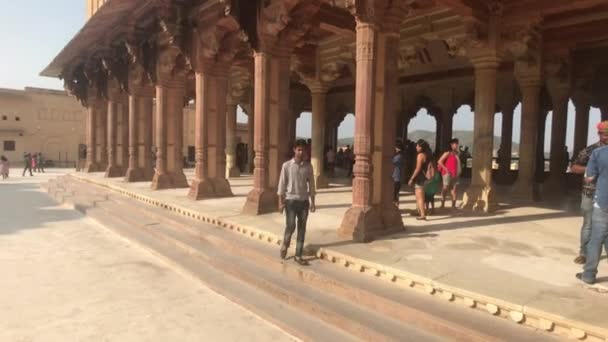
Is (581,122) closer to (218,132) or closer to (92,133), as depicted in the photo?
(218,132)

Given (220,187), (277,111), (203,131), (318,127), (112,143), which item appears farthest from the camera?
(112,143)

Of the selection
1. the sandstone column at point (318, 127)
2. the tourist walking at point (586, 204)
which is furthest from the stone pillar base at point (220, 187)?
the tourist walking at point (586, 204)

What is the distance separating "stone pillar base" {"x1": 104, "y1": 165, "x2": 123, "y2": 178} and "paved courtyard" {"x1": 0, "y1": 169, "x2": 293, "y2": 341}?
8.50m

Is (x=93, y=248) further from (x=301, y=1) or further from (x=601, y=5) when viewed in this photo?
(x=601, y=5)

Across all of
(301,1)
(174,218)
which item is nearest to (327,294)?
(174,218)

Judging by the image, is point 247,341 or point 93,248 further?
point 93,248

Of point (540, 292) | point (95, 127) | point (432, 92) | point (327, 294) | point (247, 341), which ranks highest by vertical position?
point (432, 92)

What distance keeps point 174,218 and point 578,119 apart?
11.7 meters

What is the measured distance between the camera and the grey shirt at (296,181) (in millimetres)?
4500

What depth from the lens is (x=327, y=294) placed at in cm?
382

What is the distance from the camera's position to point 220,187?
9.30 metres

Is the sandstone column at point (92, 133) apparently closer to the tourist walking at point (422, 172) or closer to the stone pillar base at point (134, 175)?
the stone pillar base at point (134, 175)

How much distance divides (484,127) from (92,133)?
17.2m

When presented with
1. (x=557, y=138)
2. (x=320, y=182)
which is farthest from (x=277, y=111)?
(x=557, y=138)
